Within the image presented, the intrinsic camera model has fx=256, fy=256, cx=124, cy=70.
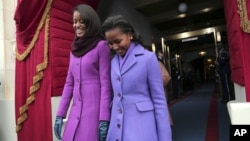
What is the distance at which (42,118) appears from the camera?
8.54 feet

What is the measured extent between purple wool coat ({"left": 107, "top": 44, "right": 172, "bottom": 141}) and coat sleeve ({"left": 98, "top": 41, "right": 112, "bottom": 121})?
0.08 m

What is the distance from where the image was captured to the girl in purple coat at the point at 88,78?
1431mm

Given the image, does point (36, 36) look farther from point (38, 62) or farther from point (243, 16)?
point (243, 16)

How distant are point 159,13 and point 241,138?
5.42 meters

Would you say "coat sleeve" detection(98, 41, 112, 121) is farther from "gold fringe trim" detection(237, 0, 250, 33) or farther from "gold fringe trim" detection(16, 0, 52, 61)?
"gold fringe trim" detection(16, 0, 52, 61)

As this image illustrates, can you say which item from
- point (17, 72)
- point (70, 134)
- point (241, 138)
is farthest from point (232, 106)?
point (17, 72)

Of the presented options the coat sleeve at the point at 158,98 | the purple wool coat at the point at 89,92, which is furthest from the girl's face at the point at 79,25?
the coat sleeve at the point at 158,98

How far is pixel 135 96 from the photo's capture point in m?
1.26

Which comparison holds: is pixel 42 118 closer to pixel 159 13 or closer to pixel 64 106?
pixel 64 106

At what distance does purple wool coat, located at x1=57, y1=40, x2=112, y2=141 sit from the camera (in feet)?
4.69

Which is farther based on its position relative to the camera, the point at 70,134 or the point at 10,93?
the point at 10,93

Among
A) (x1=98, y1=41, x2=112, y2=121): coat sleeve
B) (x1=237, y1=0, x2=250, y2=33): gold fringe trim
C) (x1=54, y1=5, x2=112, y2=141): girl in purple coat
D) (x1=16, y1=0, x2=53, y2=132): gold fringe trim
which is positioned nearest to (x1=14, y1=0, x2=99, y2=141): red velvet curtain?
(x1=16, y1=0, x2=53, y2=132): gold fringe trim

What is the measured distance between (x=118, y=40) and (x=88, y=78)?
0.32m

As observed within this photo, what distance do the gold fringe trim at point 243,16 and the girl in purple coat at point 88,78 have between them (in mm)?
997
